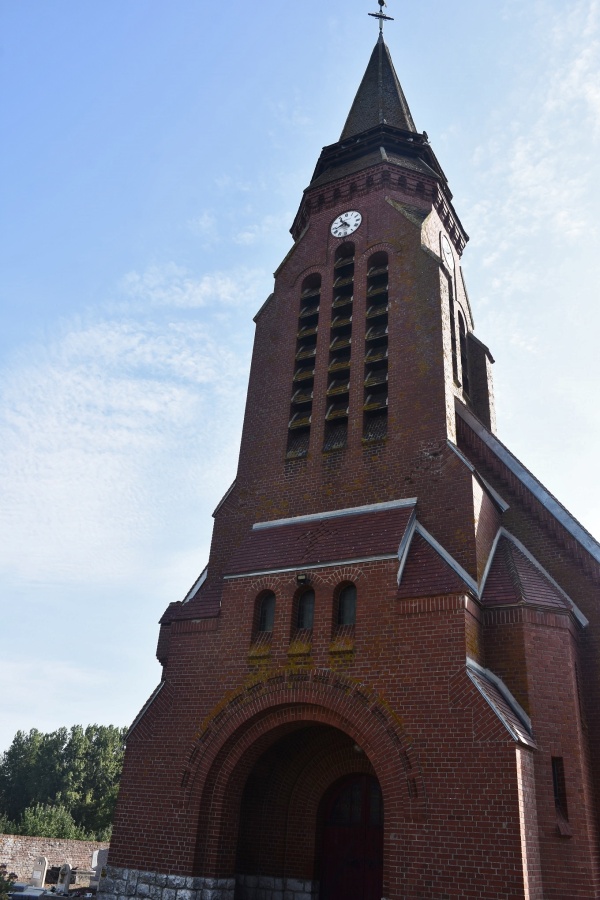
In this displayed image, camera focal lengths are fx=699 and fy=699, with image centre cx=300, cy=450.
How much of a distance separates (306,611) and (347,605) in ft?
3.09

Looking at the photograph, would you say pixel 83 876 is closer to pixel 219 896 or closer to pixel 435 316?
pixel 219 896

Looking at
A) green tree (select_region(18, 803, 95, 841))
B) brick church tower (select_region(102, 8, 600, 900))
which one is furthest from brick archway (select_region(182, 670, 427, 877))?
green tree (select_region(18, 803, 95, 841))

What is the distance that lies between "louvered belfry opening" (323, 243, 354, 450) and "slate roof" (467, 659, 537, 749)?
6.12 meters

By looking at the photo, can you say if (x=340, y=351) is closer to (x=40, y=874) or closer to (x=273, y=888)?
(x=273, y=888)

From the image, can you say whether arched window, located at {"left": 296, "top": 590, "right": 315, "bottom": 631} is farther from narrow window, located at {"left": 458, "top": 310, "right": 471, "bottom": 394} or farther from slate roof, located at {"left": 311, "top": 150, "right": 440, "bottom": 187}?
slate roof, located at {"left": 311, "top": 150, "right": 440, "bottom": 187}

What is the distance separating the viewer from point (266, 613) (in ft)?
46.6

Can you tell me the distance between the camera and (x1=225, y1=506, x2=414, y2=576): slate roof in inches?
531

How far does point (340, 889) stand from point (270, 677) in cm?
431

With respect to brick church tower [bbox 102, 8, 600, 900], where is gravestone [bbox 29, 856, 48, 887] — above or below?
below

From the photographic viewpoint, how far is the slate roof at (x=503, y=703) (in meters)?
10.7

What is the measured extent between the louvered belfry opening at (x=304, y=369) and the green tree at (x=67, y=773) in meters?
56.1

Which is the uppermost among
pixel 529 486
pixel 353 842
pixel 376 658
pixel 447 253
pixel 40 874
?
pixel 447 253

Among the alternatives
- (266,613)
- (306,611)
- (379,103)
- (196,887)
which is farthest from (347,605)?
(379,103)

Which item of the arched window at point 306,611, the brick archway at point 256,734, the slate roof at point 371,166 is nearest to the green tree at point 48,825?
the brick archway at point 256,734
